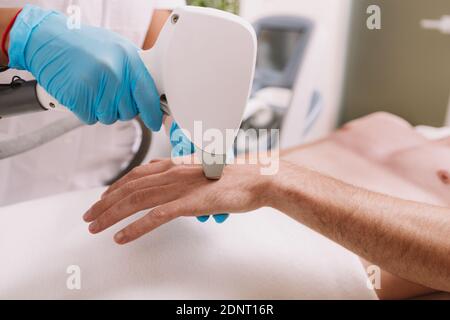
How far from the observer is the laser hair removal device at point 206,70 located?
1.81 feet

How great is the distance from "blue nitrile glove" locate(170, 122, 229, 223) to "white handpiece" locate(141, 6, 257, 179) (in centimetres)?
22

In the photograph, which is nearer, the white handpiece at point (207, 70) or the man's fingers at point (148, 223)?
the white handpiece at point (207, 70)

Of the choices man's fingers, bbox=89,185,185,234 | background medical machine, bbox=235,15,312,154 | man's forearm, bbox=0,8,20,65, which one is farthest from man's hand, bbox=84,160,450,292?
background medical machine, bbox=235,15,312,154

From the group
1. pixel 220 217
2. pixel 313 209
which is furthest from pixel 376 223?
pixel 220 217

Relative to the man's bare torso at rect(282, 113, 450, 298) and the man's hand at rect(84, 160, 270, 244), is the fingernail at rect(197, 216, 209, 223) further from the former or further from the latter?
the man's bare torso at rect(282, 113, 450, 298)

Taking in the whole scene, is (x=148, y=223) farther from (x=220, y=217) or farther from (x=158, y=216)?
(x=220, y=217)

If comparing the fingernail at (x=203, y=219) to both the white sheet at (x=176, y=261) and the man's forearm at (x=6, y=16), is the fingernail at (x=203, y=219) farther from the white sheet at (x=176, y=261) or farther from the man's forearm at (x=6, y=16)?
the man's forearm at (x=6, y=16)

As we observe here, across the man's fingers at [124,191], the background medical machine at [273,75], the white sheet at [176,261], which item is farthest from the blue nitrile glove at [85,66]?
the background medical machine at [273,75]

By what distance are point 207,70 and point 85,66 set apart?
0.25 m

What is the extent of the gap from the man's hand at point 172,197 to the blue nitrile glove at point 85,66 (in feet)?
0.43

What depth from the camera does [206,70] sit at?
0.57 m

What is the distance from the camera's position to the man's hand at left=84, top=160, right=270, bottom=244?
2.56 ft

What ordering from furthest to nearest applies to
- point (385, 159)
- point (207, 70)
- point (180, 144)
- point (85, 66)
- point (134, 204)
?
point (385, 159) → point (180, 144) → point (134, 204) → point (85, 66) → point (207, 70)

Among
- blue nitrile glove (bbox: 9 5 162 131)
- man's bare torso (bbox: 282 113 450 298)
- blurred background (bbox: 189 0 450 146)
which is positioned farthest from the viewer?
blurred background (bbox: 189 0 450 146)
